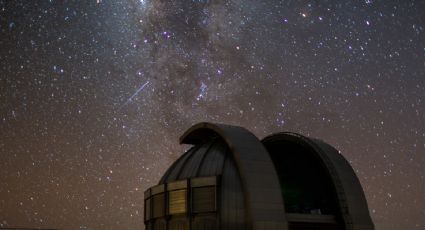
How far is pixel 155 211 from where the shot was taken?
20047 mm

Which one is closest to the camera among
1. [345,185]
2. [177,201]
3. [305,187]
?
[177,201]

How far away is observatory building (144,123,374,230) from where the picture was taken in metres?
17.2

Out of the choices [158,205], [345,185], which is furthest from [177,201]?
[345,185]

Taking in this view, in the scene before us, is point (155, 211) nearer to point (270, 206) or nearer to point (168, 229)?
point (168, 229)

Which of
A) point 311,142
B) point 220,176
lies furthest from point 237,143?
point 311,142

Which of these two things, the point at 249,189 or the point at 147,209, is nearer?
the point at 249,189

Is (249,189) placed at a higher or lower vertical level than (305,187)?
lower

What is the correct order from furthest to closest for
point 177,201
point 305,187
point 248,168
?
point 305,187
point 177,201
point 248,168

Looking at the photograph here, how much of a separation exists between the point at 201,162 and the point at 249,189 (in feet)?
11.6

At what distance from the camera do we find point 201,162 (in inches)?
785

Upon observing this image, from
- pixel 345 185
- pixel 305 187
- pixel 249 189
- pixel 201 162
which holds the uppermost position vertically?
pixel 201 162

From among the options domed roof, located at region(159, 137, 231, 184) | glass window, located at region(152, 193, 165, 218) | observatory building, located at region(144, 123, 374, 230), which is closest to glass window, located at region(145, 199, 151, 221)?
observatory building, located at region(144, 123, 374, 230)

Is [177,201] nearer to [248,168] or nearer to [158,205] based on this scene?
[158,205]

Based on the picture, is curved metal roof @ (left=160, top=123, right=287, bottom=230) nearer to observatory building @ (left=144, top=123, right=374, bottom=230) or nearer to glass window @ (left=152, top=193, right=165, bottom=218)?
observatory building @ (left=144, top=123, right=374, bottom=230)
